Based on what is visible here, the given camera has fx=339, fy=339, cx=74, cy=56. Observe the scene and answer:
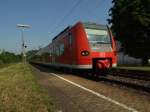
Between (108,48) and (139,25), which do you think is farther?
(139,25)

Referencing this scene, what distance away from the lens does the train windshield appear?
706 inches

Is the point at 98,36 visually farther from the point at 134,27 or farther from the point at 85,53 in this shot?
the point at 134,27

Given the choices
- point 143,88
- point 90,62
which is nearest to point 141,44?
point 90,62

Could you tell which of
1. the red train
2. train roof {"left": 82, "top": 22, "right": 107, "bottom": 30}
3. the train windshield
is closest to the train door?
the red train

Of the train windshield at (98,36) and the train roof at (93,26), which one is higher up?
the train roof at (93,26)

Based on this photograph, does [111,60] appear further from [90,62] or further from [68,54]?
[68,54]

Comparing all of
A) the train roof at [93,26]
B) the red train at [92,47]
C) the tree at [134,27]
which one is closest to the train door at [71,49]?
the red train at [92,47]

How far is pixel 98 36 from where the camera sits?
714 inches

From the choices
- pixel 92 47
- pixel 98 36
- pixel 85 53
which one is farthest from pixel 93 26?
pixel 85 53

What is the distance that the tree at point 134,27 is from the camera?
41125 mm

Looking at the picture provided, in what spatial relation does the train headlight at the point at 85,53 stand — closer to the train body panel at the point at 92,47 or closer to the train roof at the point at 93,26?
the train body panel at the point at 92,47

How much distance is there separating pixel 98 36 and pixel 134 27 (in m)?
24.9

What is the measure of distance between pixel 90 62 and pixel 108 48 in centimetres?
130

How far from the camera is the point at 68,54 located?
803 inches
